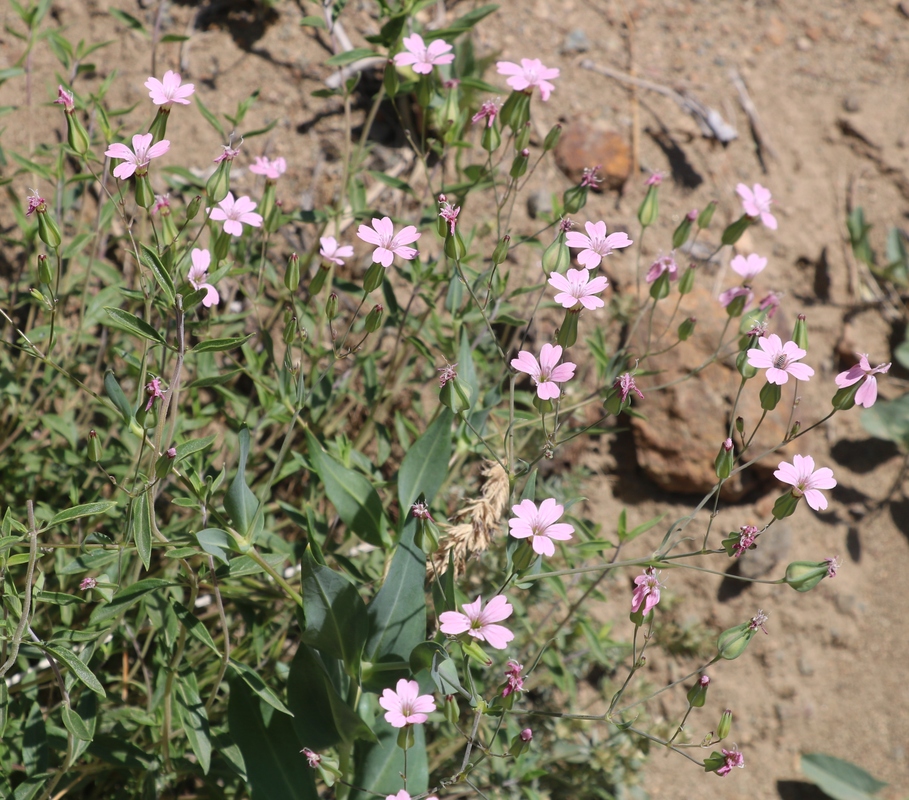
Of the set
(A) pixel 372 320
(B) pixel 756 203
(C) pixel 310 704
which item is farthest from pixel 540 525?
(B) pixel 756 203

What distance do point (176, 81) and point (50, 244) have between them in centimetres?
57

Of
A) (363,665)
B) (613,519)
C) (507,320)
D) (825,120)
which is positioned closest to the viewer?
(363,665)

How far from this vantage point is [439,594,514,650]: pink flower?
1652mm

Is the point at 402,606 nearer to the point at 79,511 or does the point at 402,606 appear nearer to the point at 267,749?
the point at 267,749

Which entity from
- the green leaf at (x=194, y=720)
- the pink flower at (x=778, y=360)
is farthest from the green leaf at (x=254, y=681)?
the pink flower at (x=778, y=360)

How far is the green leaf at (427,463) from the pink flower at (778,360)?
2.74ft

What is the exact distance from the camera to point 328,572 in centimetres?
191

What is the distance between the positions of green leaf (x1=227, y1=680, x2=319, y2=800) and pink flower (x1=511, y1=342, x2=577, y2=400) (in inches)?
46.6

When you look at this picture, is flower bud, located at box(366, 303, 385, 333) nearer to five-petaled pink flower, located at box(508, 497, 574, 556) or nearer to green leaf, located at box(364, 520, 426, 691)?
green leaf, located at box(364, 520, 426, 691)

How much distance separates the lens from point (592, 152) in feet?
13.5

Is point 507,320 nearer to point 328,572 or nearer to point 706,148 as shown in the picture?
point 328,572

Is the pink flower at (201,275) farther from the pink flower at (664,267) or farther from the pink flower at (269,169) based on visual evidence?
the pink flower at (664,267)

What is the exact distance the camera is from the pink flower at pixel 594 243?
204 centimetres

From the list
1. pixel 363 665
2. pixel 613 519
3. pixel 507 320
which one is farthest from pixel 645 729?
pixel 507 320
